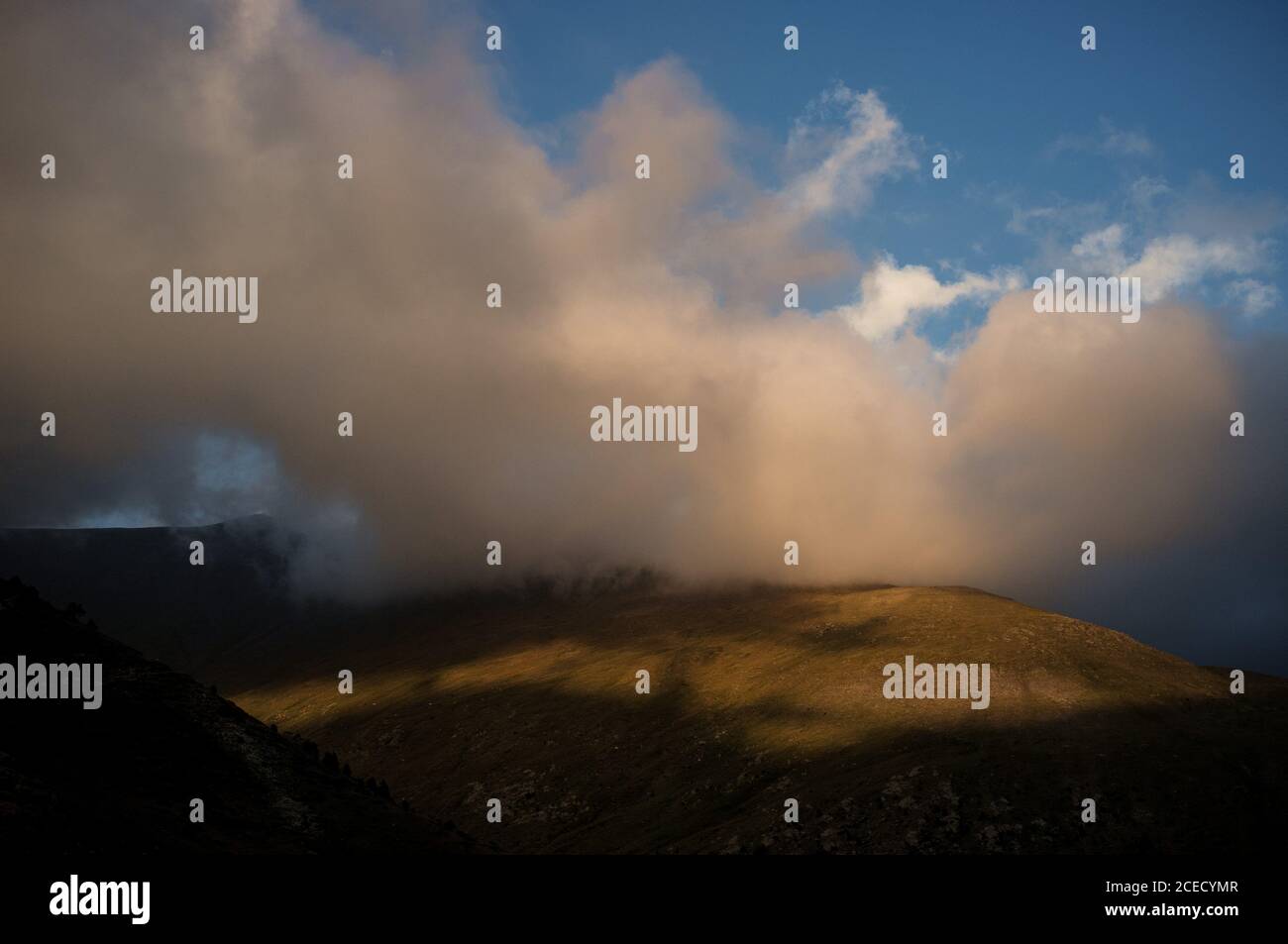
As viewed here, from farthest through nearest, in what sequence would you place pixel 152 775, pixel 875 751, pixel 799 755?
pixel 799 755 < pixel 875 751 < pixel 152 775

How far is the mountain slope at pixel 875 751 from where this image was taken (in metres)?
99.7

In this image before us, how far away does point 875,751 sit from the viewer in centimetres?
12506

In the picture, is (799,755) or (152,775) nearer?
(152,775)

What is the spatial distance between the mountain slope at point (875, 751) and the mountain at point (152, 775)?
218 feet

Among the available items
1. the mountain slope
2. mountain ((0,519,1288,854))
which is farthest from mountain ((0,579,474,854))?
the mountain slope

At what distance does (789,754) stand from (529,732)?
59.8m

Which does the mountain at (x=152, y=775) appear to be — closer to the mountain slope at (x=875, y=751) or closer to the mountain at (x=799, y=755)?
the mountain at (x=799, y=755)

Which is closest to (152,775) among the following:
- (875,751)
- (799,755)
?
(875,751)

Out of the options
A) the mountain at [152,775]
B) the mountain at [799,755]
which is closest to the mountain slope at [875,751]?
the mountain at [799,755]

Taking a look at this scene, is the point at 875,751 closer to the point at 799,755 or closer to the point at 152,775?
the point at 799,755

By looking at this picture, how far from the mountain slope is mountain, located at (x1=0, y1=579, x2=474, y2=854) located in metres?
66.5

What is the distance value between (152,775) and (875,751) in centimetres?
10240

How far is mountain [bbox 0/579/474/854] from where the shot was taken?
110 ft
